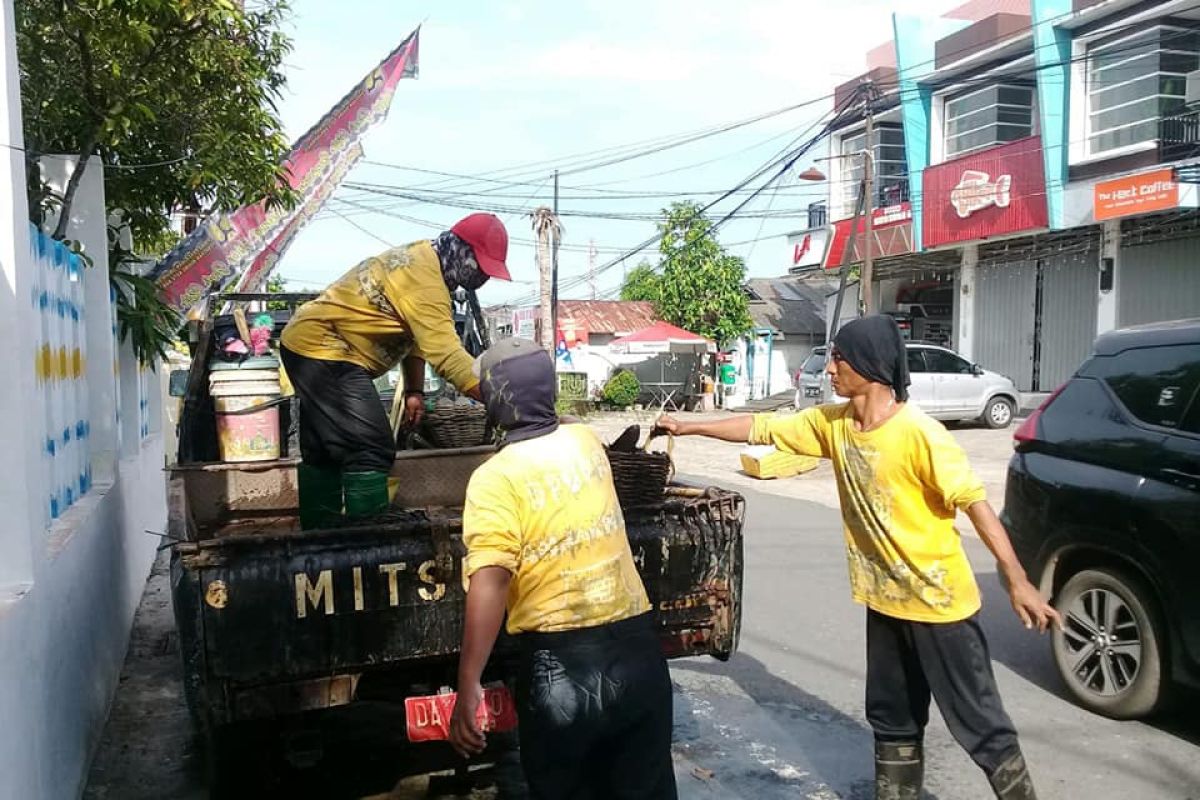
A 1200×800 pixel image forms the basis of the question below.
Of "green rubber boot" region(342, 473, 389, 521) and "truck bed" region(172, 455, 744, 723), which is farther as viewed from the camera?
"green rubber boot" region(342, 473, 389, 521)

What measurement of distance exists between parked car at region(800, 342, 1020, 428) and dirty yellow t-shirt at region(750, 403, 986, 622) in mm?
16565

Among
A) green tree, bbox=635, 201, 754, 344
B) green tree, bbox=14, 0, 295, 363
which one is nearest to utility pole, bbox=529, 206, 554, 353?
green tree, bbox=635, 201, 754, 344

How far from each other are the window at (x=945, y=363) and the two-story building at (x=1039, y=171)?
2.78 meters

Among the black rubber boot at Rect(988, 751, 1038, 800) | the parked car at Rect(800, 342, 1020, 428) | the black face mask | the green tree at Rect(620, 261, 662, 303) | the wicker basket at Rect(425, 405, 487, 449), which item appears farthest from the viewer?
the green tree at Rect(620, 261, 662, 303)

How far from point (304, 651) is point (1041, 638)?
4549 millimetres

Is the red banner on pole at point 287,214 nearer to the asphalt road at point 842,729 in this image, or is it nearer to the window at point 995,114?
the asphalt road at point 842,729

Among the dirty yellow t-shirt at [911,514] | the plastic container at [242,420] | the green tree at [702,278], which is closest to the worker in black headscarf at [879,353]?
the dirty yellow t-shirt at [911,514]

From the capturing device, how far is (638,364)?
3534 cm

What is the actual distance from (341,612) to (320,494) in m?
1.08

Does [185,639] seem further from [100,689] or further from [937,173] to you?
[937,173]

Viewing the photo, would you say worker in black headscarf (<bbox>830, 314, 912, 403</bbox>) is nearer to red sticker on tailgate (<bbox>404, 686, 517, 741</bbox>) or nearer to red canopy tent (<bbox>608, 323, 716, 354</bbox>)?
red sticker on tailgate (<bbox>404, 686, 517, 741</bbox>)

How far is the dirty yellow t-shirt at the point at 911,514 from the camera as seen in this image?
10.4ft

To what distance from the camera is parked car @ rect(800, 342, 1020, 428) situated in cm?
1952

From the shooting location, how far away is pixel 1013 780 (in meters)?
3.15
